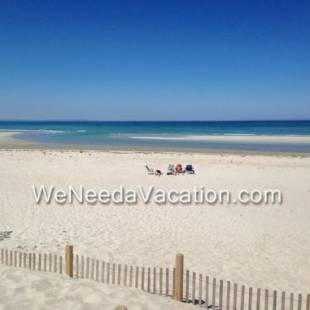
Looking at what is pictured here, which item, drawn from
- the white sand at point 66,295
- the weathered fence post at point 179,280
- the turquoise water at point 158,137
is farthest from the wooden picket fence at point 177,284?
the turquoise water at point 158,137

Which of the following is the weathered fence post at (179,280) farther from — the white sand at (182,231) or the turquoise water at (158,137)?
the turquoise water at (158,137)

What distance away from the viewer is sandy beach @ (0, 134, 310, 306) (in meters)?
9.44

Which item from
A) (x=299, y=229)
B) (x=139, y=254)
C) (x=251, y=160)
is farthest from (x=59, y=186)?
(x=251, y=160)

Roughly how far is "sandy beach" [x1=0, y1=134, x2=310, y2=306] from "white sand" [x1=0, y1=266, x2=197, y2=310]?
2.42m

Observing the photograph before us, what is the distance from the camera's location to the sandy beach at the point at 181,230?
9.44m

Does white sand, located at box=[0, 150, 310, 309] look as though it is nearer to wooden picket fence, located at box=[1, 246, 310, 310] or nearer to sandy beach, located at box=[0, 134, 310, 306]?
sandy beach, located at box=[0, 134, 310, 306]

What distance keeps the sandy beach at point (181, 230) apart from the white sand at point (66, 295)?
242 centimetres

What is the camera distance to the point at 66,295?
6703 millimetres

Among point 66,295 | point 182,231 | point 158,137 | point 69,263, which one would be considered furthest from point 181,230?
point 158,137

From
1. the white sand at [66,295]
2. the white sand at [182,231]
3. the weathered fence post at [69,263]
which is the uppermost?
the weathered fence post at [69,263]

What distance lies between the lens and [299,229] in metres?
12.7

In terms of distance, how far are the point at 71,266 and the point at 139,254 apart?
2644 millimetres

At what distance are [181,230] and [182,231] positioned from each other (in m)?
0.11

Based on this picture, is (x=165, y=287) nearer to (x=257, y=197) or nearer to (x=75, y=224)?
(x=75, y=224)
